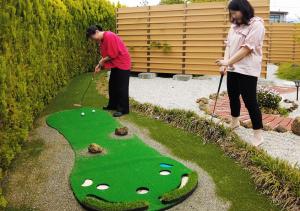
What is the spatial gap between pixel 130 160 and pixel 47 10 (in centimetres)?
396

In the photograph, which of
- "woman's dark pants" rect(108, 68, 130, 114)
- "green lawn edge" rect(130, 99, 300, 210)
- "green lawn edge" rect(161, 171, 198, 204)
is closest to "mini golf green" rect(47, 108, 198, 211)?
"green lawn edge" rect(161, 171, 198, 204)

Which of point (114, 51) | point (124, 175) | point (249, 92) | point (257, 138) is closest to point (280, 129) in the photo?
point (257, 138)

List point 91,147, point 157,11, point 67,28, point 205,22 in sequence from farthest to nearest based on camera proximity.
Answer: point 157,11 → point 205,22 → point 67,28 → point 91,147

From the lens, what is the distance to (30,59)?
5.59 m

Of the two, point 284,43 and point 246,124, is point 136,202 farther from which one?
point 284,43

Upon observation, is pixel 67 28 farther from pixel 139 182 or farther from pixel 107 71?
pixel 139 182

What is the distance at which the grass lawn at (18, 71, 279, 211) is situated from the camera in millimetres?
3740

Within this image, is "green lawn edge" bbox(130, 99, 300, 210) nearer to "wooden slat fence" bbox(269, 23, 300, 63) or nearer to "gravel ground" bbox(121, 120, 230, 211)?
"gravel ground" bbox(121, 120, 230, 211)

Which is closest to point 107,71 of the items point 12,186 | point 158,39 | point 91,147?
point 158,39

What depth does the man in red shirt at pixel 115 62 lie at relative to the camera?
6.42 metres

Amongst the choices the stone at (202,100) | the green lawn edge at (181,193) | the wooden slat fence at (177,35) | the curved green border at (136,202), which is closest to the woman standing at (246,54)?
the green lawn edge at (181,193)

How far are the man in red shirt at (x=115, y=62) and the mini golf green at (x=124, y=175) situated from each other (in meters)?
1.10

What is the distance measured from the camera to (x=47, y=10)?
712 centimetres

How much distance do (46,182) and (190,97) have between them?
5.26 m
